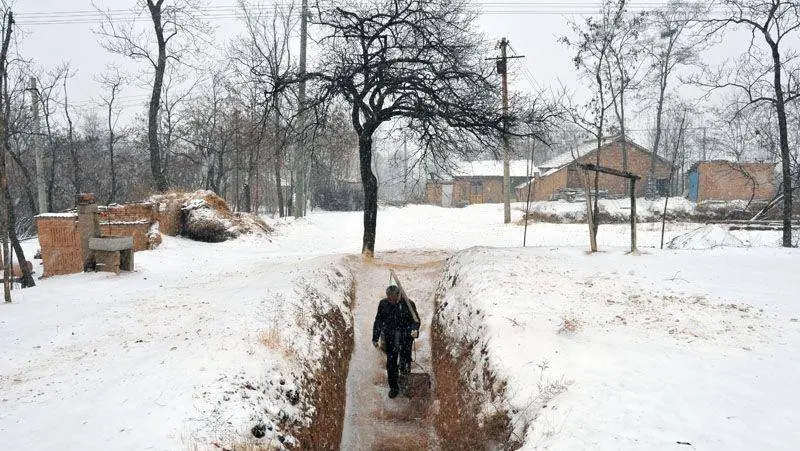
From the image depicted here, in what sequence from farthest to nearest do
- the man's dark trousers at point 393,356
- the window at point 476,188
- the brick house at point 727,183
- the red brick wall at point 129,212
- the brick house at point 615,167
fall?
the window at point 476,188 → the brick house at point 615,167 → the brick house at point 727,183 → the red brick wall at point 129,212 → the man's dark trousers at point 393,356

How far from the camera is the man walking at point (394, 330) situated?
25.7 ft

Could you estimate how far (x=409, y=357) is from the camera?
27.0 feet

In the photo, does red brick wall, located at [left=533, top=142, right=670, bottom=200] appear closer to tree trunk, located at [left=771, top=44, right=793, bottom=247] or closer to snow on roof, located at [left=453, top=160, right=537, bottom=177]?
snow on roof, located at [left=453, top=160, right=537, bottom=177]

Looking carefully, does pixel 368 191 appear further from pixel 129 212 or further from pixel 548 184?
pixel 548 184

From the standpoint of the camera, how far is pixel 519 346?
641 centimetres

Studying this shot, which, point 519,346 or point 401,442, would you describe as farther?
point 401,442

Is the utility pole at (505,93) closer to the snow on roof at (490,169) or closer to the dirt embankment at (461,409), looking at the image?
the dirt embankment at (461,409)

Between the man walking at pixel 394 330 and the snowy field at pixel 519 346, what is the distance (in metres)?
1.06

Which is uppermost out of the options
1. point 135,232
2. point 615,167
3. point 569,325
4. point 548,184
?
point 615,167

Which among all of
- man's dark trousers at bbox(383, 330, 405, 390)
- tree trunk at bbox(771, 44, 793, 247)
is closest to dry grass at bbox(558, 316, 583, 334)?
man's dark trousers at bbox(383, 330, 405, 390)

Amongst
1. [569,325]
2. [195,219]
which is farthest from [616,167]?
[569,325]

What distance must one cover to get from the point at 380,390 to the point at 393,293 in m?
1.68

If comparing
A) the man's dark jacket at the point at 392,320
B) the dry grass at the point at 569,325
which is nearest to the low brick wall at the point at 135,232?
the man's dark jacket at the point at 392,320

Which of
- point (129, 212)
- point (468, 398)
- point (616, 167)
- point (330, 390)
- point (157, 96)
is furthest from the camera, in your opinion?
point (616, 167)
